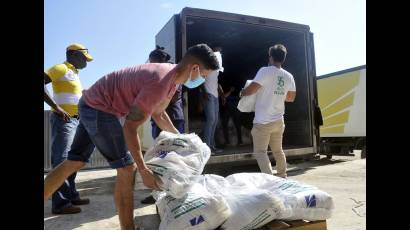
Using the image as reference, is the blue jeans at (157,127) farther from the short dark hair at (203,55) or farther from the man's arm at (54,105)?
the short dark hair at (203,55)

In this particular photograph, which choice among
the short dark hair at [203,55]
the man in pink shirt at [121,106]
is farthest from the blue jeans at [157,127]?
the short dark hair at [203,55]

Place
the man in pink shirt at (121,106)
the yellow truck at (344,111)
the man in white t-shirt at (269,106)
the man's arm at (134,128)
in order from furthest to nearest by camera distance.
Answer: the yellow truck at (344,111) < the man in white t-shirt at (269,106) < the man in pink shirt at (121,106) < the man's arm at (134,128)

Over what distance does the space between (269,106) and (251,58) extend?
3265 mm

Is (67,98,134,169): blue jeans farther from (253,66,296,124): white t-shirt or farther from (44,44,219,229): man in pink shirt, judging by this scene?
(253,66,296,124): white t-shirt

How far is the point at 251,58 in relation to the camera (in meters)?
6.86

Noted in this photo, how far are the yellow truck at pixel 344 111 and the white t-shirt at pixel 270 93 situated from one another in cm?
391

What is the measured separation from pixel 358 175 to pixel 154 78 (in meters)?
4.13

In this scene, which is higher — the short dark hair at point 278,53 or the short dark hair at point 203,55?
the short dark hair at point 278,53

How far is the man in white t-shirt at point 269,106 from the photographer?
3.75 meters

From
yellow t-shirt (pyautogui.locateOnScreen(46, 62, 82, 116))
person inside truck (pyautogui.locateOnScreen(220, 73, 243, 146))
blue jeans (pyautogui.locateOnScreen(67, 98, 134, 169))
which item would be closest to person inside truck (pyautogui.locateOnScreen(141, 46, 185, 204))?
yellow t-shirt (pyautogui.locateOnScreen(46, 62, 82, 116))

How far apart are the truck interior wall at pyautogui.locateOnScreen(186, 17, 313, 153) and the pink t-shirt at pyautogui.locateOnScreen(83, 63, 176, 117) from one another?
2844mm
